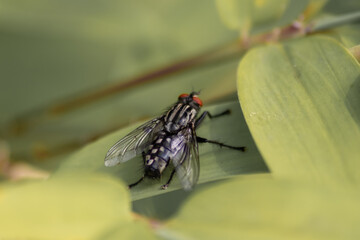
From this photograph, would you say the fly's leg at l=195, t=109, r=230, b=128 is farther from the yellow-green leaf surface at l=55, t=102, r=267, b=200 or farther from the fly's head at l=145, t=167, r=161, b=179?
the fly's head at l=145, t=167, r=161, b=179

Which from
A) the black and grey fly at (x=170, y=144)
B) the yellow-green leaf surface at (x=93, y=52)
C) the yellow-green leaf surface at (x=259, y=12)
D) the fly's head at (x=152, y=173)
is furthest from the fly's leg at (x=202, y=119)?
the yellow-green leaf surface at (x=93, y=52)

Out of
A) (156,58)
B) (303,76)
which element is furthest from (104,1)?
(303,76)

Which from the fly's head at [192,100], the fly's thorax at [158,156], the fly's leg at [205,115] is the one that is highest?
the fly's head at [192,100]

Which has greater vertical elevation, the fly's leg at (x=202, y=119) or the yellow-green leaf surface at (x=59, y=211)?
the fly's leg at (x=202, y=119)

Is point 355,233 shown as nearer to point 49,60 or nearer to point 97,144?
point 97,144

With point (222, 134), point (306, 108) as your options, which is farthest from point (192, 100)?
point (306, 108)

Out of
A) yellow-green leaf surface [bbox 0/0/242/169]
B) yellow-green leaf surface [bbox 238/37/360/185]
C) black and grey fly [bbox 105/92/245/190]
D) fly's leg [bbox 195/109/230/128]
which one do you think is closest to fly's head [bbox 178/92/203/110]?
black and grey fly [bbox 105/92/245/190]

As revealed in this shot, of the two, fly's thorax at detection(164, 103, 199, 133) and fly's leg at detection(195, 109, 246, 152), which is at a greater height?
fly's thorax at detection(164, 103, 199, 133)

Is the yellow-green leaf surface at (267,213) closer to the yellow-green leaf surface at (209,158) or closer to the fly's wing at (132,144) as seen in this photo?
the yellow-green leaf surface at (209,158)
